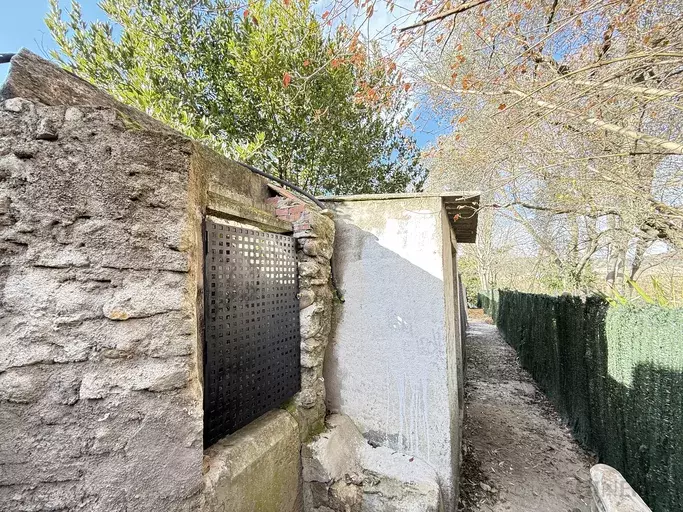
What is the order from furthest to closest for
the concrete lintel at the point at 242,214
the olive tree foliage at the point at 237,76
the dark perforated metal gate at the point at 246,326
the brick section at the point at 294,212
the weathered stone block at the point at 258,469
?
the olive tree foliage at the point at 237,76 → the brick section at the point at 294,212 → the concrete lintel at the point at 242,214 → the dark perforated metal gate at the point at 246,326 → the weathered stone block at the point at 258,469

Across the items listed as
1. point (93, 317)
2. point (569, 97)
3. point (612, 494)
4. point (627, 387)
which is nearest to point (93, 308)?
point (93, 317)

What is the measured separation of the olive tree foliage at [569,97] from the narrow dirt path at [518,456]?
257 centimetres

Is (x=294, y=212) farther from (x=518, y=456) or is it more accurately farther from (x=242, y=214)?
(x=518, y=456)

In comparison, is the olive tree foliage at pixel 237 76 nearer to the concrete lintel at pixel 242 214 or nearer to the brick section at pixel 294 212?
the brick section at pixel 294 212

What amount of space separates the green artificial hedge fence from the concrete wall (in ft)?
5.98

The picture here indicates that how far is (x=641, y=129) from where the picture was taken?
157 inches

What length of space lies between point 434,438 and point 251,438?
181cm

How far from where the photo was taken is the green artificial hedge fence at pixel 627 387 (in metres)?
2.71

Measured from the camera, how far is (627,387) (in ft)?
11.2

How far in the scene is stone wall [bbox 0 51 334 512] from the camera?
4.33 feet

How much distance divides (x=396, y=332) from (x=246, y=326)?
1.58 m

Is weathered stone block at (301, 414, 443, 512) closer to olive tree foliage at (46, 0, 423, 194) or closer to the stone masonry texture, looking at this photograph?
the stone masonry texture

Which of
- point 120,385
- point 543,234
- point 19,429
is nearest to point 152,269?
point 120,385

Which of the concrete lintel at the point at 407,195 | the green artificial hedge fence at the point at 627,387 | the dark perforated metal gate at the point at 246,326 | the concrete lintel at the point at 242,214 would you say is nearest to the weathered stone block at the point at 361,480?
the dark perforated metal gate at the point at 246,326
